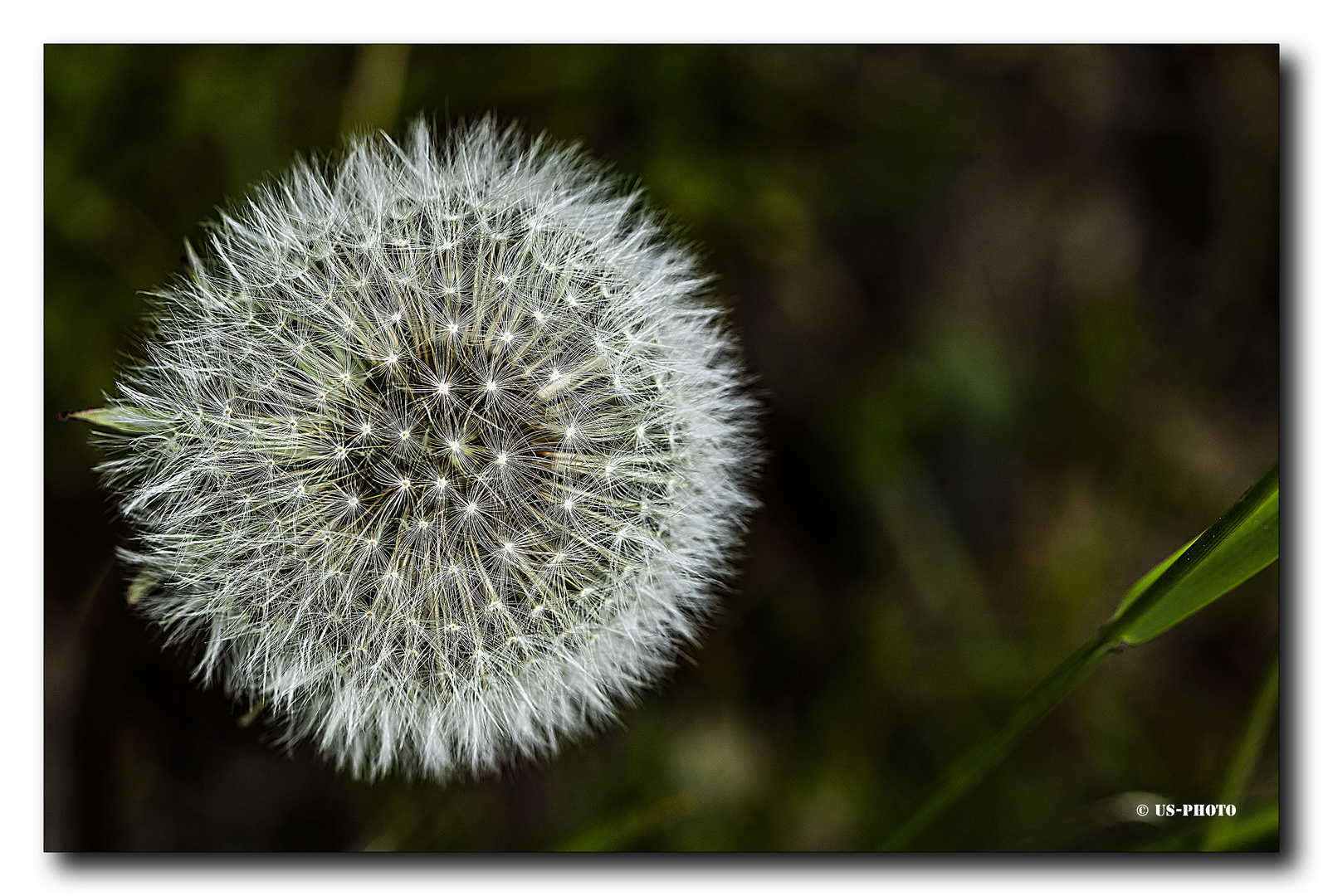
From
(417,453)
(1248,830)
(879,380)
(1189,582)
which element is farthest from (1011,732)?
(879,380)

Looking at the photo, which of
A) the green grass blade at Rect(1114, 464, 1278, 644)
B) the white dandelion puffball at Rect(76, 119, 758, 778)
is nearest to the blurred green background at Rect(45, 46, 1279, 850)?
the white dandelion puffball at Rect(76, 119, 758, 778)

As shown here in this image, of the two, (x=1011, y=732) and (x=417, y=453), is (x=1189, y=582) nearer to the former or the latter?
(x=1011, y=732)

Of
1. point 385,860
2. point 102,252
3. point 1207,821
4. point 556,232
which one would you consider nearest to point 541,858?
point 385,860

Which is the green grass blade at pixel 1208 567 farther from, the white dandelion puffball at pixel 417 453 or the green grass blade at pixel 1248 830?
the white dandelion puffball at pixel 417 453

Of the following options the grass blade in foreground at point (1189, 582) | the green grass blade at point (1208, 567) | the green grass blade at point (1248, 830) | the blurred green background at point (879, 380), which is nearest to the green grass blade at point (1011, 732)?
the grass blade in foreground at point (1189, 582)

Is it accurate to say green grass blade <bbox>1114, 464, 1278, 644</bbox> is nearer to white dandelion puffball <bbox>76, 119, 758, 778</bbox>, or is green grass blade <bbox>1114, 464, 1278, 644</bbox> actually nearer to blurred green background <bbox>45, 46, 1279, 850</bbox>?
white dandelion puffball <bbox>76, 119, 758, 778</bbox>

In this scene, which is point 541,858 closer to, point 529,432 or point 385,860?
point 385,860
